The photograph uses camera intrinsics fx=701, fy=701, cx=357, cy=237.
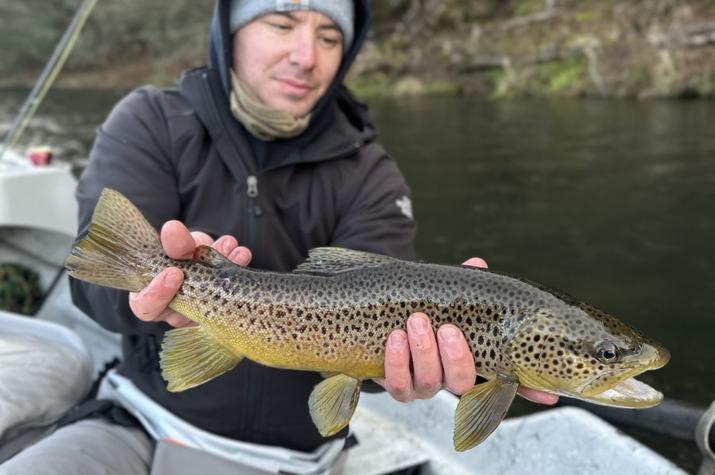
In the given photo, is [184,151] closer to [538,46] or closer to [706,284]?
[706,284]

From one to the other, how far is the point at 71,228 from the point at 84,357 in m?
1.47

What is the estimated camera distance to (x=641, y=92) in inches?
1029

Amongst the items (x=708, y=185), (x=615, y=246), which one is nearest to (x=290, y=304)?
(x=615, y=246)

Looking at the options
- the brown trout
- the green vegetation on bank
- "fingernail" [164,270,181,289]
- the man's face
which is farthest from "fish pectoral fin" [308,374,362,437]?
the green vegetation on bank

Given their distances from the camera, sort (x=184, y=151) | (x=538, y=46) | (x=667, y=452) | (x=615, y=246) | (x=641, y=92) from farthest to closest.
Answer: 1. (x=538, y=46)
2. (x=641, y=92)
3. (x=615, y=246)
4. (x=667, y=452)
5. (x=184, y=151)

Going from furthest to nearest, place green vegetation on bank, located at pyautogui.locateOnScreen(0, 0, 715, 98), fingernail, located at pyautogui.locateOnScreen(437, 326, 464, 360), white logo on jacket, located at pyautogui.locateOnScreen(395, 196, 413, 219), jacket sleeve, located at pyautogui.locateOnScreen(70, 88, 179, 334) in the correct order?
1. green vegetation on bank, located at pyautogui.locateOnScreen(0, 0, 715, 98)
2. white logo on jacket, located at pyautogui.locateOnScreen(395, 196, 413, 219)
3. jacket sleeve, located at pyautogui.locateOnScreen(70, 88, 179, 334)
4. fingernail, located at pyautogui.locateOnScreen(437, 326, 464, 360)

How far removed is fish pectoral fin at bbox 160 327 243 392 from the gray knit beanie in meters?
1.47

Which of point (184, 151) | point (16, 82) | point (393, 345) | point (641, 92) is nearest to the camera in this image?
point (393, 345)

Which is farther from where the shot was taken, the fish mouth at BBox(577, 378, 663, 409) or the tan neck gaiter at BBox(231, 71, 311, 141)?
the tan neck gaiter at BBox(231, 71, 311, 141)

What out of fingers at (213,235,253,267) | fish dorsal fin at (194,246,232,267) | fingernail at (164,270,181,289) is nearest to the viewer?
fingernail at (164,270,181,289)

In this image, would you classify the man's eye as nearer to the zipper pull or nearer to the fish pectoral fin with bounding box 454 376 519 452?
the zipper pull

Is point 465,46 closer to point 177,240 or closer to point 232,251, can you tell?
point 232,251

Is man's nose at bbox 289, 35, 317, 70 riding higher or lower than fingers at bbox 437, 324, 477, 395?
higher

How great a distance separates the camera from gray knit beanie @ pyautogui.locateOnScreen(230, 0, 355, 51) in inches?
121
